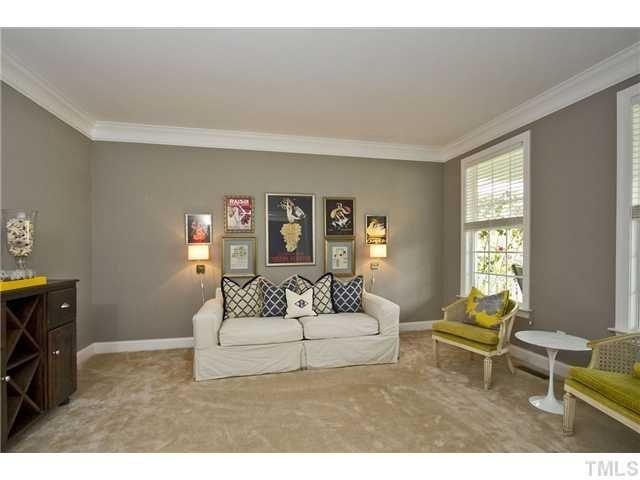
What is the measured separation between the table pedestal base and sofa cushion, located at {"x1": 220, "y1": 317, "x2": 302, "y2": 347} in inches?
86.4

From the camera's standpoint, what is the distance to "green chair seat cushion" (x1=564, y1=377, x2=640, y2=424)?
5.81ft

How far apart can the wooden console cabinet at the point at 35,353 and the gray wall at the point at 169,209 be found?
135cm

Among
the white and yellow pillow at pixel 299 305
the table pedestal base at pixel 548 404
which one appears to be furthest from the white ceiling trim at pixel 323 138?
the table pedestal base at pixel 548 404

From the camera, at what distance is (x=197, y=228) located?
Result: 13.5 feet

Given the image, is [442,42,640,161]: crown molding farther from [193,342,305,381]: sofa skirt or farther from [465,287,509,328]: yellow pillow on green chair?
[193,342,305,381]: sofa skirt

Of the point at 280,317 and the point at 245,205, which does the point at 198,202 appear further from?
the point at 280,317

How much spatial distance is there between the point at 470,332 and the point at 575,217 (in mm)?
1499

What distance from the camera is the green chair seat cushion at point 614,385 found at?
1.78 meters

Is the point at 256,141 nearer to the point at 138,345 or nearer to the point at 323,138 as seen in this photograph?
the point at 323,138

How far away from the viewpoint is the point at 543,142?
329 centimetres

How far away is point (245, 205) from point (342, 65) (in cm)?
230

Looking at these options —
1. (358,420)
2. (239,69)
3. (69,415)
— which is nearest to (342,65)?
(239,69)

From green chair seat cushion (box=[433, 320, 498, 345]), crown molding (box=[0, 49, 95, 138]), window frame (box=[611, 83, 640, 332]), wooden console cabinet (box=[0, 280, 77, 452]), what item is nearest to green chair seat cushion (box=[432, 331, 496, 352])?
green chair seat cushion (box=[433, 320, 498, 345])

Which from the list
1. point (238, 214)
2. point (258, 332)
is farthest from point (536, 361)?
point (238, 214)
